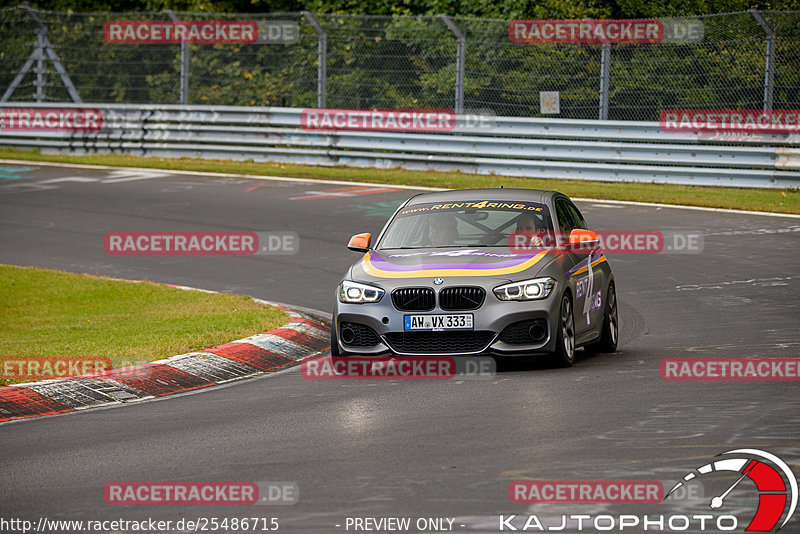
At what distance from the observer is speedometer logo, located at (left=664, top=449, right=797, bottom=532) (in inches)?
220

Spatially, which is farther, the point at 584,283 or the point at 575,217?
the point at 575,217

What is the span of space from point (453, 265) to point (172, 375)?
91.3 inches

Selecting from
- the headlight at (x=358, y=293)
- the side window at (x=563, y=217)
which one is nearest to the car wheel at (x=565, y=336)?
the side window at (x=563, y=217)

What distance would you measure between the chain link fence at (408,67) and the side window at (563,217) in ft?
38.1

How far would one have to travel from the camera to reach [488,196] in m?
11.2

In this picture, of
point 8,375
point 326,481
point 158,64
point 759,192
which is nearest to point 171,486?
point 326,481

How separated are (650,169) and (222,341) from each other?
1381cm

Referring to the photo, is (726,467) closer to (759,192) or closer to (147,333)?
(147,333)

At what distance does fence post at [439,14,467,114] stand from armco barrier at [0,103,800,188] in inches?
21.5

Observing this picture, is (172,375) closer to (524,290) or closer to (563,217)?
(524,290)

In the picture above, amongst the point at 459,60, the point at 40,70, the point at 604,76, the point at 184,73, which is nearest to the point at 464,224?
the point at 604,76

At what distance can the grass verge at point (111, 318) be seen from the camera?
10641 mm

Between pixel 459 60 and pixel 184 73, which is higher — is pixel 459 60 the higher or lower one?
the higher one

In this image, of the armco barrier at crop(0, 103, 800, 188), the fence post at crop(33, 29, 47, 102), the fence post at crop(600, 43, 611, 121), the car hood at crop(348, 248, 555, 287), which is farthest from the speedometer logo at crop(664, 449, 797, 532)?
the fence post at crop(33, 29, 47, 102)
